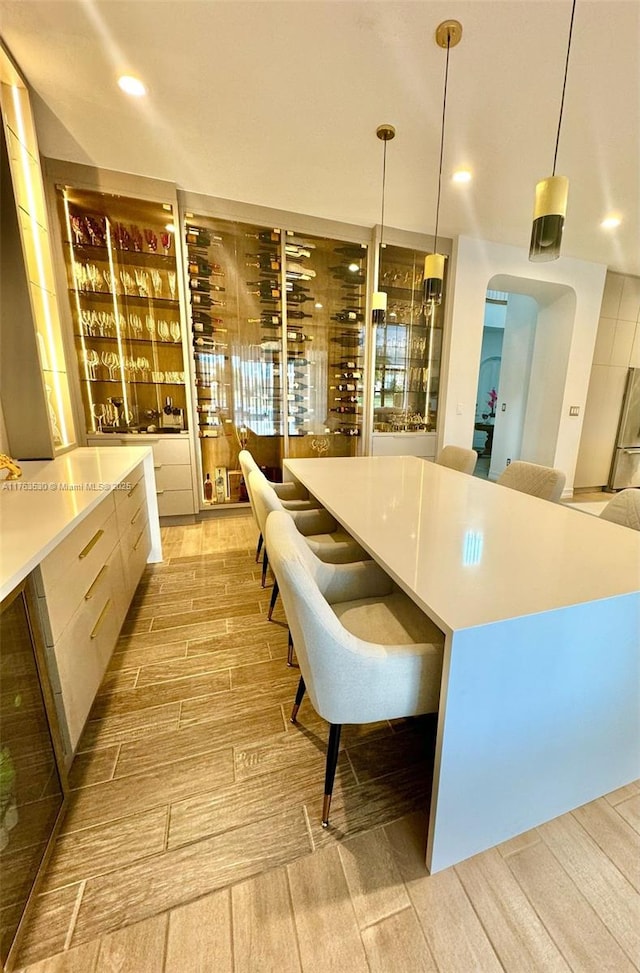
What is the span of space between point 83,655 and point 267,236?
145 inches

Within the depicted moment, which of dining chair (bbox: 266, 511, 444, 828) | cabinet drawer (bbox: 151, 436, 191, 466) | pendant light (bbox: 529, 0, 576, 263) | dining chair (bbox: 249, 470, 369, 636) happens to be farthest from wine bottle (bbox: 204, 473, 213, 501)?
pendant light (bbox: 529, 0, 576, 263)

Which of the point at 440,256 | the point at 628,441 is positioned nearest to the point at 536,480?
the point at 440,256

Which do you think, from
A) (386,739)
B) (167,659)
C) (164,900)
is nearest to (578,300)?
(386,739)

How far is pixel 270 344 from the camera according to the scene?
12.6ft

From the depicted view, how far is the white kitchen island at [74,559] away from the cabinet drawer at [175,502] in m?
1.29

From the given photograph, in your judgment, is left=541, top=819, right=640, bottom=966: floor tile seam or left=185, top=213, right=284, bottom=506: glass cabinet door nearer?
left=541, top=819, right=640, bottom=966: floor tile seam

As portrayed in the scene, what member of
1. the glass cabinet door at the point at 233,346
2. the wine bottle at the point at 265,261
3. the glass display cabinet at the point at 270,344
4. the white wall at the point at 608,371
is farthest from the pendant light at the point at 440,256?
the white wall at the point at 608,371

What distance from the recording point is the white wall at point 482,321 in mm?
3926

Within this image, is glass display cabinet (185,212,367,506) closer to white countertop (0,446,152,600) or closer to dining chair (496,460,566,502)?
white countertop (0,446,152,600)

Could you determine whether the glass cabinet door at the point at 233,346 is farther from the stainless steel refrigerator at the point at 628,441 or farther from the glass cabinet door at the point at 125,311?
the stainless steel refrigerator at the point at 628,441

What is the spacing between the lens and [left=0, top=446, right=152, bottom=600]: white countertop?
3.17ft

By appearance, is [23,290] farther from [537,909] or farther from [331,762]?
[537,909]

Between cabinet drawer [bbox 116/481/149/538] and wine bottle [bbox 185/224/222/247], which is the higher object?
wine bottle [bbox 185/224/222/247]

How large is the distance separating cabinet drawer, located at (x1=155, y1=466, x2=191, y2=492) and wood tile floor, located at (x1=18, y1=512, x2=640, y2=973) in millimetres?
2137
